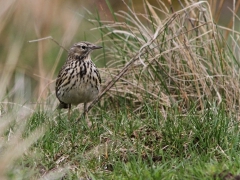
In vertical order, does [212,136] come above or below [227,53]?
below

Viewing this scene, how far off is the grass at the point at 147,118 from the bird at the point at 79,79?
203mm

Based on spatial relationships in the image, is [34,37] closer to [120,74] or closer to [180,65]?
[120,74]

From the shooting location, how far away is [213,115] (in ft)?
21.0

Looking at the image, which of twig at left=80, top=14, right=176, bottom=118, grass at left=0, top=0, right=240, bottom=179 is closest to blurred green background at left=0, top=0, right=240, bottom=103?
grass at left=0, top=0, right=240, bottom=179

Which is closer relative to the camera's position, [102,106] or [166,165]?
[166,165]

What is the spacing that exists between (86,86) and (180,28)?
1181 mm

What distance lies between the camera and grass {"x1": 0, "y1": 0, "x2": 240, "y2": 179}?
5602mm

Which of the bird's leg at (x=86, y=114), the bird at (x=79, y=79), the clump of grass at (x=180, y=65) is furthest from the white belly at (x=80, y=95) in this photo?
the clump of grass at (x=180, y=65)

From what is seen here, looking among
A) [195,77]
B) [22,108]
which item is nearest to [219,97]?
[195,77]

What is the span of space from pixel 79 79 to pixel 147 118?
120cm

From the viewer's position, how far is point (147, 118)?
263 inches

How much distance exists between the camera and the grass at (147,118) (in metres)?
5.60

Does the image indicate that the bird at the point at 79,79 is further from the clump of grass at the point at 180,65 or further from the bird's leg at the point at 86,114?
the clump of grass at the point at 180,65

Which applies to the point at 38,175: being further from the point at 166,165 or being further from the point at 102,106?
the point at 102,106
